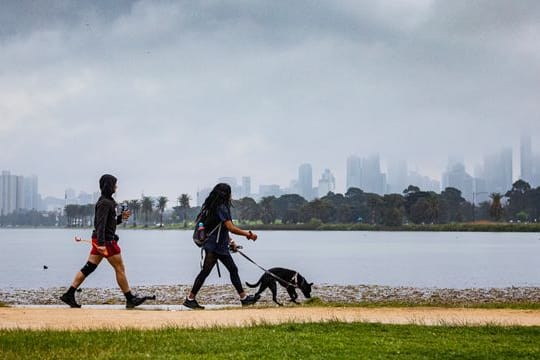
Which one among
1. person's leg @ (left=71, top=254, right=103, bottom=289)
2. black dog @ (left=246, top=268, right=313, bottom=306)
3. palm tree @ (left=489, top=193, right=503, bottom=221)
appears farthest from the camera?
palm tree @ (left=489, top=193, right=503, bottom=221)

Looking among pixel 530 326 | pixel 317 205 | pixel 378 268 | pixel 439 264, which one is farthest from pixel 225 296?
pixel 317 205

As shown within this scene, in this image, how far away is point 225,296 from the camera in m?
23.9

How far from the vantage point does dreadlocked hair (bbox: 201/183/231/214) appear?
47.2ft

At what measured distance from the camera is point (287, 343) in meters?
9.42

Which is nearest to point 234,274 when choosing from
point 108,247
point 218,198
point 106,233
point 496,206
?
point 218,198

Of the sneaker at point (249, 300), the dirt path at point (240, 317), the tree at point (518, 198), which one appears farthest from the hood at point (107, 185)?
the tree at point (518, 198)

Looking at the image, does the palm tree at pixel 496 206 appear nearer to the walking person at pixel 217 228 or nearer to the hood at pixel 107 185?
the walking person at pixel 217 228

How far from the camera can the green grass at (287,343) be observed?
8.73 m

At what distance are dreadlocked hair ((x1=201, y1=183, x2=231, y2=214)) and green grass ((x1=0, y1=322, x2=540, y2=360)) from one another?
4.00 meters

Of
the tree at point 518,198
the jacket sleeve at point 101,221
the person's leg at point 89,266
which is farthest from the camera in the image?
the tree at point 518,198

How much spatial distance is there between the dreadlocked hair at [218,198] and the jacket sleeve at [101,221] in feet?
6.45

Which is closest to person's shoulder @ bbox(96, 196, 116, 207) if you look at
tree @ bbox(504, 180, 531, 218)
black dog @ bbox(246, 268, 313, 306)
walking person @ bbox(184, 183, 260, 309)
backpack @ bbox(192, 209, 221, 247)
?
backpack @ bbox(192, 209, 221, 247)

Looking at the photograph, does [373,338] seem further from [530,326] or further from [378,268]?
[378,268]

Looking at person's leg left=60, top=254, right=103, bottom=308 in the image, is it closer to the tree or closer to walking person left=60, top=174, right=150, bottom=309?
walking person left=60, top=174, right=150, bottom=309
